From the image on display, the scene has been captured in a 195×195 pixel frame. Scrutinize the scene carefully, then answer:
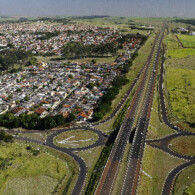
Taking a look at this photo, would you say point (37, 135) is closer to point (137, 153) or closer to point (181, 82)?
point (137, 153)

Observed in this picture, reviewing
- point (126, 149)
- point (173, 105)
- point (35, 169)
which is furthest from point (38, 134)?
point (173, 105)

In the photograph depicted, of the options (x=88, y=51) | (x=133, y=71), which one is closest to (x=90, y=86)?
(x=133, y=71)

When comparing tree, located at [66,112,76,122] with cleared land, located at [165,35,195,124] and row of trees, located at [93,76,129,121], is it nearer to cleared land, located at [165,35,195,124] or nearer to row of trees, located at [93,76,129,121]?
row of trees, located at [93,76,129,121]

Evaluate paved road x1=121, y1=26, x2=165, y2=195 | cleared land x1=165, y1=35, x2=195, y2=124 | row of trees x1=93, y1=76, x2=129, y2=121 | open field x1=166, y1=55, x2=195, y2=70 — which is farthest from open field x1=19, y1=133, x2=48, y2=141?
open field x1=166, y1=55, x2=195, y2=70

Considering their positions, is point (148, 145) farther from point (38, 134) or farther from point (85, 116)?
point (38, 134)

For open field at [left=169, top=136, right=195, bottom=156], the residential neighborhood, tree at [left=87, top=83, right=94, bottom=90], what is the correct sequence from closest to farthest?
open field at [left=169, top=136, right=195, bottom=156], the residential neighborhood, tree at [left=87, top=83, right=94, bottom=90]
